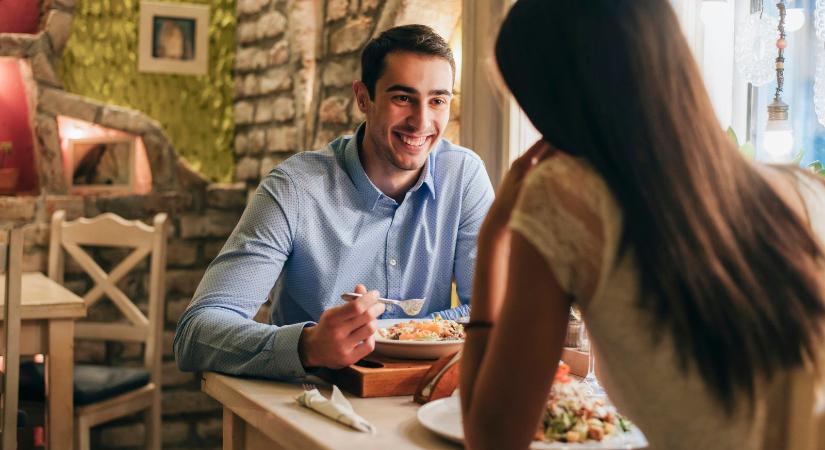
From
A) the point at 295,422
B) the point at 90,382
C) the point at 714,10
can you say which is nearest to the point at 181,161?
the point at 90,382

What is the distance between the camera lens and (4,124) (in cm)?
383

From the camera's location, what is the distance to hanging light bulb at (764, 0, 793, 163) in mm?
2006

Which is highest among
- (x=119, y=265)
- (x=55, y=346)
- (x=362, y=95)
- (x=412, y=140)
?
(x=362, y=95)

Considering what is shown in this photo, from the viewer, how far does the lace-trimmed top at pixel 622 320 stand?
0.87m

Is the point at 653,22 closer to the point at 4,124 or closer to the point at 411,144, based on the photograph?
the point at 411,144

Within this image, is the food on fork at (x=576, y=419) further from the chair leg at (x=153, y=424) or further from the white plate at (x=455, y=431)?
the chair leg at (x=153, y=424)

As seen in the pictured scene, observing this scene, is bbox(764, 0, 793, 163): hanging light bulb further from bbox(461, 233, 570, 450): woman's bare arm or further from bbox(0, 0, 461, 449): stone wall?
bbox(0, 0, 461, 449): stone wall

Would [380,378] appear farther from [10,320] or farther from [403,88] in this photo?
[10,320]

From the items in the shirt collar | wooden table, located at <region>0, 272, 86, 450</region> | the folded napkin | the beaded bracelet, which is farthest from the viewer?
wooden table, located at <region>0, 272, 86, 450</region>

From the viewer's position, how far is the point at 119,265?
11.8 feet

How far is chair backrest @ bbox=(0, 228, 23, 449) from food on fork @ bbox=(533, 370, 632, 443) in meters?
1.65

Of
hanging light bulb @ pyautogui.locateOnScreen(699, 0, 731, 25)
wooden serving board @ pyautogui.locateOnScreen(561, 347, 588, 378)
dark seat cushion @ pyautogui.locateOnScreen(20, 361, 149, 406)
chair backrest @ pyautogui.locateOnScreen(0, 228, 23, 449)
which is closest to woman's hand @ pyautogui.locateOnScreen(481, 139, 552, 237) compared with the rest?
wooden serving board @ pyautogui.locateOnScreen(561, 347, 588, 378)

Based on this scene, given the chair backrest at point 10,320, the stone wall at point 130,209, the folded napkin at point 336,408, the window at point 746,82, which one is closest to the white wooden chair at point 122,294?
the stone wall at point 130,209

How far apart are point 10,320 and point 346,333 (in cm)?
140
